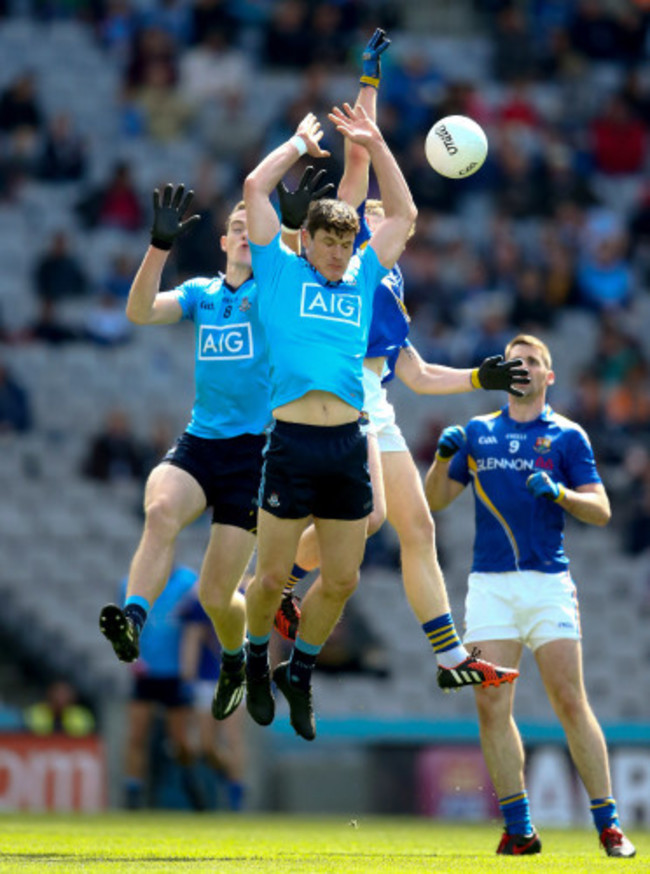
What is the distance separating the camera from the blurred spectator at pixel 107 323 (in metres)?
19.7

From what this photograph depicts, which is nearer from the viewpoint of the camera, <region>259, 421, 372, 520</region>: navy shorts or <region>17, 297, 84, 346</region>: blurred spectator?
<region>259, 421, 372, 520</region>: navy shorts

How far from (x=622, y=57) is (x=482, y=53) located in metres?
1.89

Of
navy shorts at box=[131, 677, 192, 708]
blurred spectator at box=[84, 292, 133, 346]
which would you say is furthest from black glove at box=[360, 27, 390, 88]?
blurred spectator at box=[84, 292, 133, 346]

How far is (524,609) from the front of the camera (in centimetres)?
1045

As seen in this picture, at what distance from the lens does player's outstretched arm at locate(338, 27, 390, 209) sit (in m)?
10.0

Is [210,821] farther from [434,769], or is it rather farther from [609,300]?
[609,300]

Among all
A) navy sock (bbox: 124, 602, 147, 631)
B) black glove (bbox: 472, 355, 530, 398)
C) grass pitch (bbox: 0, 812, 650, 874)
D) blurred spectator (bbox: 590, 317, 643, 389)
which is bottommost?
grass pitch (bbox: 0, 812, 650, 874)

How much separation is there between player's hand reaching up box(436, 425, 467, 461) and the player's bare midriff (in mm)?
1738

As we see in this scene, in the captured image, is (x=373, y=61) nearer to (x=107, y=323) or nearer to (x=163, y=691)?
(x=163, y=691)

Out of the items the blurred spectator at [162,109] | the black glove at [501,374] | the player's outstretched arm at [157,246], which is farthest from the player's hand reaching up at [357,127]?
the blurred spectator at [162,109]

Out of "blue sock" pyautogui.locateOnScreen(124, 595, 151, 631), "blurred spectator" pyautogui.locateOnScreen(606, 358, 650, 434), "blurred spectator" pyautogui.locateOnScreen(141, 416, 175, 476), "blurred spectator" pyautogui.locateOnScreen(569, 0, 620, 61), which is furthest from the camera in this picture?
"blurred spectator" pyautogui.locateOnScreen(569, 0, 620, 61)

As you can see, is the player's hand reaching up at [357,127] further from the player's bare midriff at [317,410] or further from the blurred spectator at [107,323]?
the blurred spectator at [107,323]

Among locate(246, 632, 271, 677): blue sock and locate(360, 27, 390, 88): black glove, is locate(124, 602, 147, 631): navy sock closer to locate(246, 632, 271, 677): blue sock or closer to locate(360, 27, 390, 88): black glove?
locate(246, 632, 271, 677): blue sock

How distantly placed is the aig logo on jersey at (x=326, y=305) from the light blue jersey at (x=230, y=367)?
955 mm
